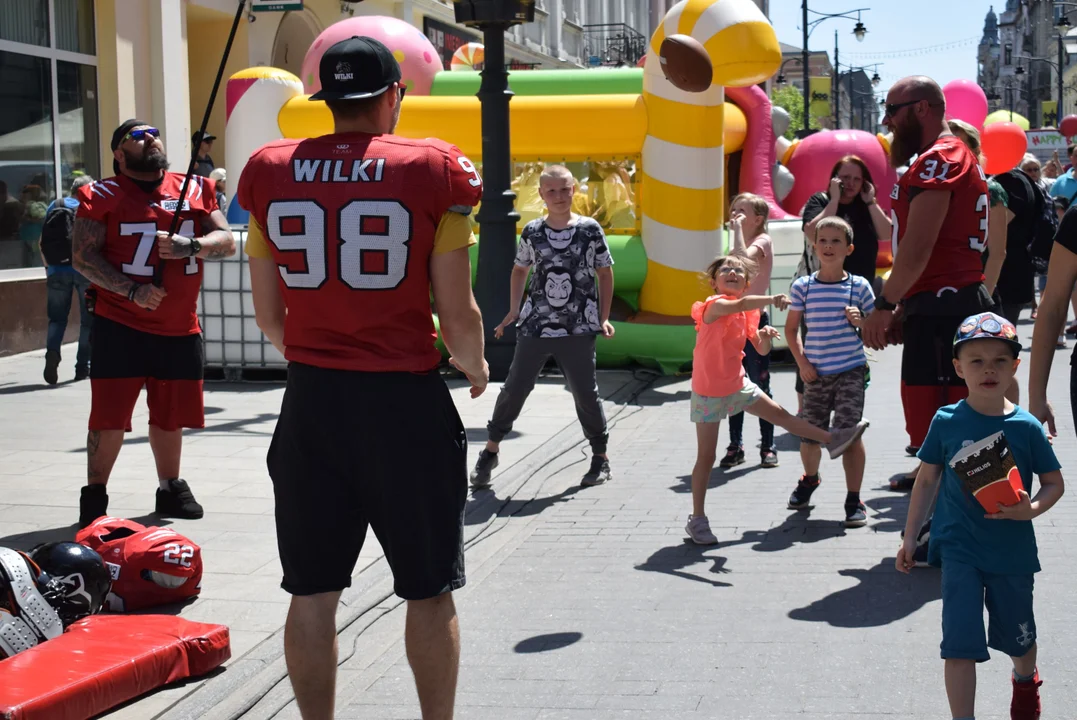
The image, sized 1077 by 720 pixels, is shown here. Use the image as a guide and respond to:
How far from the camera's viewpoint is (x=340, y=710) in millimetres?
4238

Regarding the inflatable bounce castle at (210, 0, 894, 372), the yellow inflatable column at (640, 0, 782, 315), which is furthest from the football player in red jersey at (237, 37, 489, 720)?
the yellow inflatable column at (640, 0, 782, 315)

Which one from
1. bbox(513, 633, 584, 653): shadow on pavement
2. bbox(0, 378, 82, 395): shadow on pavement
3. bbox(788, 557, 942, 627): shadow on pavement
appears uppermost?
bbox(0, 378, 82, 395): shadow on pavement

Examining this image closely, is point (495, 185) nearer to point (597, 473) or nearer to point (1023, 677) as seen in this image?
point (597, 473)

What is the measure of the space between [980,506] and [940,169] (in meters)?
2.09

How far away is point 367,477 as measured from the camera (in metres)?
3.42

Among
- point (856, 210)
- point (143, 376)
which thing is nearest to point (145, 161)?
point (143, 376)

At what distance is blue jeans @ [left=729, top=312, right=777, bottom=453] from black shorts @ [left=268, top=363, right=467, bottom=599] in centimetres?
481

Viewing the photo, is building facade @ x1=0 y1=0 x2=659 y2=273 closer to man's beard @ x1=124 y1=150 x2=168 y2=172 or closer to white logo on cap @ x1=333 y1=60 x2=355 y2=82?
man's beard @ x1=124 y1=150 x2=168 y2=172

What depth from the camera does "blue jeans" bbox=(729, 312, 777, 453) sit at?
812cm

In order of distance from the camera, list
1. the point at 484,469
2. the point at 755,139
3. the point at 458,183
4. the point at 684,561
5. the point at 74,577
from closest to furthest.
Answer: the point at 458,183, the point at 74,577, the point at 684,561, the point at 484,469, the point at 755,139

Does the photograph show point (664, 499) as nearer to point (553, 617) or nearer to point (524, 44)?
point (553, 617)

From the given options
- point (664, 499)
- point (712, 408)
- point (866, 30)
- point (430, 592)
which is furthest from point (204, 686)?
point (866, 30)

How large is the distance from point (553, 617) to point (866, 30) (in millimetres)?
48017

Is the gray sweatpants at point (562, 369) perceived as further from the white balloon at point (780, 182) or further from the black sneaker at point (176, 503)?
the white balloon at point (780, 182)
